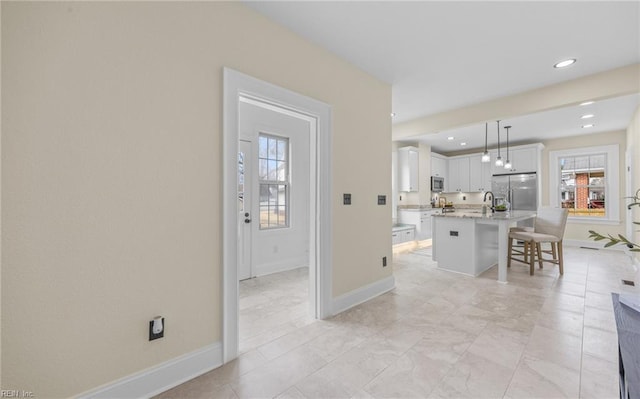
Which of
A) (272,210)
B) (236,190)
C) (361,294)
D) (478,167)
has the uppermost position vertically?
(478,167)

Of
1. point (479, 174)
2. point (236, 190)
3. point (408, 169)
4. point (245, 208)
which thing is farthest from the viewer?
point (479, 174)

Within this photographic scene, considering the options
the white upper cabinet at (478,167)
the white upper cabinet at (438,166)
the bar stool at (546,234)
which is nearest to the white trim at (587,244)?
the white upper cabinet at (478,167)

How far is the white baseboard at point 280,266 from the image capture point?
4.06 m

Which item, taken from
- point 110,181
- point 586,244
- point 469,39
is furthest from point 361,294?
point 586,244

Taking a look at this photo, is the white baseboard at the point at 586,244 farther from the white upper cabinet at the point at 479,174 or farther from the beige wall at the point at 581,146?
the white upper cabinet at the point at 479,174

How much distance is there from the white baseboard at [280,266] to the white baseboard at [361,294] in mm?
1691

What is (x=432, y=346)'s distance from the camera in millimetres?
2096

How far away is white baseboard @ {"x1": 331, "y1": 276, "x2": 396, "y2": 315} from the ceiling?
2.45 m

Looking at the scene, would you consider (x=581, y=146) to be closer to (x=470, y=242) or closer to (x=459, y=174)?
(x=459, y=174)

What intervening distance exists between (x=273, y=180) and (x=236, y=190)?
2.34 m

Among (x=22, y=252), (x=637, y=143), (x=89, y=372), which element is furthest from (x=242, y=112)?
(x=637, y=143)

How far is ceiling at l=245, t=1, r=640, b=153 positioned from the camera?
2.07 metres

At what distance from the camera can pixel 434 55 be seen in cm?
276

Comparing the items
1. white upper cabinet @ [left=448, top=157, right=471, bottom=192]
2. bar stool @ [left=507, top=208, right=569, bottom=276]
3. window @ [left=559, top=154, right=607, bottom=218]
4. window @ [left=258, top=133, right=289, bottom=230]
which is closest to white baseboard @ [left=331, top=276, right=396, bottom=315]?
window @ [left=258, top=133, right=289, bottom=230]
